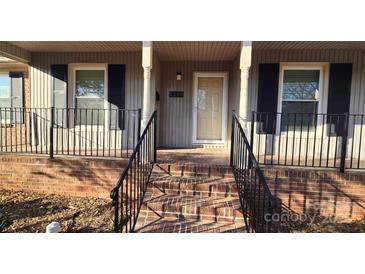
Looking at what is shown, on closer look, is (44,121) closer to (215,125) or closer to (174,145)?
(174,145)

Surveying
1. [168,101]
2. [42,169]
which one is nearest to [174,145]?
[168,101]

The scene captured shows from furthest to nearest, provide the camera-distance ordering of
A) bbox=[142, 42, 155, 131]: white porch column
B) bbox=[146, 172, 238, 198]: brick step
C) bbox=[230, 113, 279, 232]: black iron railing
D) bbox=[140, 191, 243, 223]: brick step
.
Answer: bbox=[142, 42, 155, 131]: white porch column → bbox=[146, 172, 238, 198]: brick step → bbox=[140, 191, 243, 223]: brick step → bbox=[230, 113, 279, 232]: black iron railing

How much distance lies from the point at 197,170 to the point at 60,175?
2.49 metres

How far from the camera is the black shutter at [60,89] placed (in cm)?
575

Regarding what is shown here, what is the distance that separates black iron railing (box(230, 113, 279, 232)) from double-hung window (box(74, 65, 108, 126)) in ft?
10.5

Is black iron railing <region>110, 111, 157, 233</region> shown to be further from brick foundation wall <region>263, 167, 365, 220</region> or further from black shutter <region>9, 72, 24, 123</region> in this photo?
black shutter <region>9, 72, 24, 123</region>

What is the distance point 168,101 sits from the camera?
20.3 ft

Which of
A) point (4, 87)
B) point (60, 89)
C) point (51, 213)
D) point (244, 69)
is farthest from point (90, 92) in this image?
point (244, 69)

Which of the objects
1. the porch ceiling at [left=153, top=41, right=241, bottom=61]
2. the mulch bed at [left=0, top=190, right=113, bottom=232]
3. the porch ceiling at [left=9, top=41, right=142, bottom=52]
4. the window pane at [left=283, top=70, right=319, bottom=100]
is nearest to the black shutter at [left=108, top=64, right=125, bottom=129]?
the porch ceiling at [left=9, top=41, right=142, bottom=52]

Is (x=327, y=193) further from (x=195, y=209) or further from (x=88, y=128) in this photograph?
(x=88, y=128)

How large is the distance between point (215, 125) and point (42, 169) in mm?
3867

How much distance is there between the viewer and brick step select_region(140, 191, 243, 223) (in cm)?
312

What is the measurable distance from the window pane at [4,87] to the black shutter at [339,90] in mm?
7795

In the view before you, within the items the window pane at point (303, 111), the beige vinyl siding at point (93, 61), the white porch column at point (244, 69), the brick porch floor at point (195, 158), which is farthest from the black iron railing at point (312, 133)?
the beige vinyl siding at point (93, 61)
